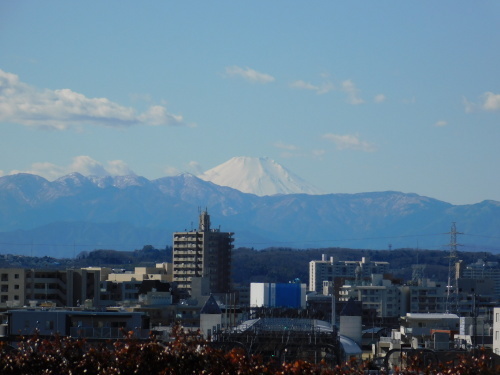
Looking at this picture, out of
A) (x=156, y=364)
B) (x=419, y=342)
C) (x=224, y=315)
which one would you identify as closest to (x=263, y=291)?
(x=224, y=315)

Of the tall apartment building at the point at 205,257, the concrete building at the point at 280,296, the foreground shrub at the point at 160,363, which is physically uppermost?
the tall apartment building at the point at 205,257

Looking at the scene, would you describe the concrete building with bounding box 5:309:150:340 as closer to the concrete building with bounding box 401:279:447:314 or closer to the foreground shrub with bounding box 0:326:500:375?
the foreground shrub with bounding box 0:326:500:375

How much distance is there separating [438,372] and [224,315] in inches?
1631

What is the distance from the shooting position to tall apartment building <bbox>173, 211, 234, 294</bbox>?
138 m

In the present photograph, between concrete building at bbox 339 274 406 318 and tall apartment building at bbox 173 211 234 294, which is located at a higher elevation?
tall apartment building at bbox 173 211 234 294

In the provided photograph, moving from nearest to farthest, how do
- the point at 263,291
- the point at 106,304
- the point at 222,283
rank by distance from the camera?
1. the point at 106,304
2. the point at 263,291
3. the point at 222,283

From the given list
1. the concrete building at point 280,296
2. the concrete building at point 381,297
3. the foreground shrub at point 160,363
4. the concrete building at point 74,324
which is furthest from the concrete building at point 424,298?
the foreground shrub at point 160,363

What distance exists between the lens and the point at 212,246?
142875 mm

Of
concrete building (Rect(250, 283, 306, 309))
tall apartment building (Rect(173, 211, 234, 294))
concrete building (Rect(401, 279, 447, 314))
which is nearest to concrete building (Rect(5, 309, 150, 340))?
concrete building (Rect(250, 283, 306, 309))

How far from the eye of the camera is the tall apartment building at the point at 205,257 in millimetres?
137750

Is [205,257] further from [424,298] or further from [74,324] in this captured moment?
[74,324]

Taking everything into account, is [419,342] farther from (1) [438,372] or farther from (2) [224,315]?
(1) [438,372]

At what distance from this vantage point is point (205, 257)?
140 metres

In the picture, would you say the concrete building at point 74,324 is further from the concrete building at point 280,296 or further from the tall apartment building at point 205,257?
the tall apartment building at point 205,257
